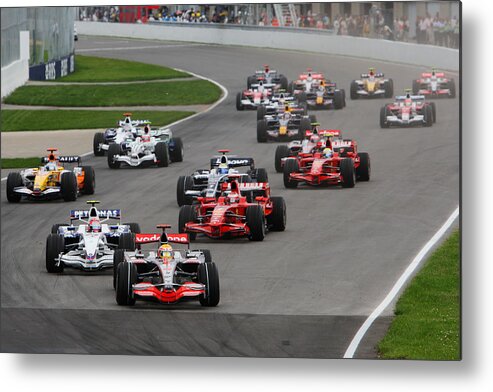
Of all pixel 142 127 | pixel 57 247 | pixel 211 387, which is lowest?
pixel 211 387

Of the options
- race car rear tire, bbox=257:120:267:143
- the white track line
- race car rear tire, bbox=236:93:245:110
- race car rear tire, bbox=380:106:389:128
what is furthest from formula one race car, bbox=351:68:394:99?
the white track line

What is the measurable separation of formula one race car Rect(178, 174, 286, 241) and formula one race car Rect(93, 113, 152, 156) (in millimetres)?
1723

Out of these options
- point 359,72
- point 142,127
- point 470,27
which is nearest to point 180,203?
point 142,127

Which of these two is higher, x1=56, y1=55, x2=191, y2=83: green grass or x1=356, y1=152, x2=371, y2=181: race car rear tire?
x1=56, y1=55, x2=191, y2=83: green grass

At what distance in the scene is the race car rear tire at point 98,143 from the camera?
3149cm

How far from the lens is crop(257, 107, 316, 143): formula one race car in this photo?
36875 millimetres

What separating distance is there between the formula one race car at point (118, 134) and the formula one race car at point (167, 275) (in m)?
3.87

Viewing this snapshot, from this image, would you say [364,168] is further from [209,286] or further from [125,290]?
[125,290]

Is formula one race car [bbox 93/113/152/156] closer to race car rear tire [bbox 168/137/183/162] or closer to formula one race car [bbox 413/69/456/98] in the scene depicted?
race car rear tire [bbox 168/137/183/162]

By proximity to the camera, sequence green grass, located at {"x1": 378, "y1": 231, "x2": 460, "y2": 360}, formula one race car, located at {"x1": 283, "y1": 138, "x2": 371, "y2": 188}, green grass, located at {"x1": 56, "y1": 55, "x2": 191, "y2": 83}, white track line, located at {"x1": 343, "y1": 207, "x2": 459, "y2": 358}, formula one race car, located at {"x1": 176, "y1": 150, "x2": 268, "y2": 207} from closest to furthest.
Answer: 1. green grass, located at {"x1": 378, "y1": 231, "x2": 460, "y2": 360}
2. white track line, located at {"x1": 343, "y1": 207, "x2": 459, "y2": 358}
3. green grass, located at {"x1": 56, "y1": 55, "x2": 191, "y2": 83}
4. formula one race car, located at {"x1": 176, "y1": 150, "x2": 268, "y2": 207}
5. formula one race car, located at {"x1": 283, "y1": 138, "x2": 371, "y2": 188}

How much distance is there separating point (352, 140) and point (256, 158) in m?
1.99

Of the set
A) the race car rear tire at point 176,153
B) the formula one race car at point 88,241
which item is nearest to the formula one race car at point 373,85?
the race car rear tire at point 176,153

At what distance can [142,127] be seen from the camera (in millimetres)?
31984

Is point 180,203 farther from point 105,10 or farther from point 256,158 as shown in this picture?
point 105,10
